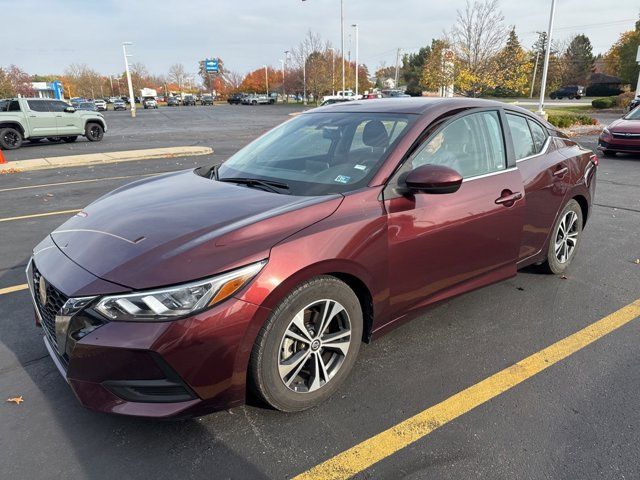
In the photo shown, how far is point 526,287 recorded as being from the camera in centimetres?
427

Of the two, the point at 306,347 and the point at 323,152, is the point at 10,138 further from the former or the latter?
the point at 306,347

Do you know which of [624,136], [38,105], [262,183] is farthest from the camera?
[38,105]

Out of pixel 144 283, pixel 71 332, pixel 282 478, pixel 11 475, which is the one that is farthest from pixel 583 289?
pixel 11 475

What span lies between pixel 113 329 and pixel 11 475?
2.82 ft

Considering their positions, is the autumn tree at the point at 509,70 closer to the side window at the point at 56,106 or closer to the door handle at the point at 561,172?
the side window at the point at 56,106

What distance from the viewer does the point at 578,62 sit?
72.5m

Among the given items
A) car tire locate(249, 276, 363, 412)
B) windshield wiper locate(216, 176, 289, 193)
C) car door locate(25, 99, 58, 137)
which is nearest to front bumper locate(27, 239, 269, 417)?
car tire locate(249, 276, 363, 412)

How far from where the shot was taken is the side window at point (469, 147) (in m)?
3.08

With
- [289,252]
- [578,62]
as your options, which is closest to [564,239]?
[289,252]

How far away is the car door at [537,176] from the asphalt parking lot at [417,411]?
577 mm

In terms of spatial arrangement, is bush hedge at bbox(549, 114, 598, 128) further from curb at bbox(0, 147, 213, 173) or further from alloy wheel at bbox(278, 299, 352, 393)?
alloy wheel at bbox(278, 299, 352, 393)

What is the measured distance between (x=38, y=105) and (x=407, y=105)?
17665 mm

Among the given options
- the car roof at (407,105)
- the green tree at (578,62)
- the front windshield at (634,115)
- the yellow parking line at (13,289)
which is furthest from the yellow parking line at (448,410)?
the green tree at (578,62)

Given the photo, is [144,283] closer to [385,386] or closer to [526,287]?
[385,386]
